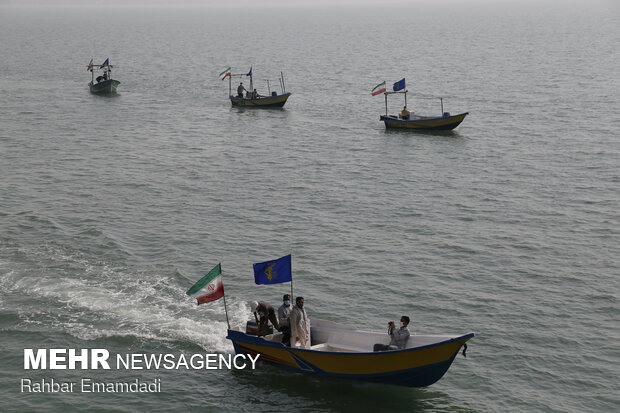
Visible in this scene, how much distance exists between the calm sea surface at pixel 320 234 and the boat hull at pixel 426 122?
3.87 feet

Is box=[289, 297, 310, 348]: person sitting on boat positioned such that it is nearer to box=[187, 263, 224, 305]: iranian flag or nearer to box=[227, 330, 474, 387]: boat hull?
box=[227, 330, 474, 387]: boat hull

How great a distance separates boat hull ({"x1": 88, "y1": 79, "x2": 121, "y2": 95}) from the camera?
80250mm

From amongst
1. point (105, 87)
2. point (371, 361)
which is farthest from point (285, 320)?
point (105, 87)

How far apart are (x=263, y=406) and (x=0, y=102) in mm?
61145

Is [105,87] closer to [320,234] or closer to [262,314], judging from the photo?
[320,234]

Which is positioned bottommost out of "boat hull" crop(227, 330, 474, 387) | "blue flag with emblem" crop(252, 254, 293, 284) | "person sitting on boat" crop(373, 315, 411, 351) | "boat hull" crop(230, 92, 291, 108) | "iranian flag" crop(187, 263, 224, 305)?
"boat hull" crop(227, 330, 474, 387)

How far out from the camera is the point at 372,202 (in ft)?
146

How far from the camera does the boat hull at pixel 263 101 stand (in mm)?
73250

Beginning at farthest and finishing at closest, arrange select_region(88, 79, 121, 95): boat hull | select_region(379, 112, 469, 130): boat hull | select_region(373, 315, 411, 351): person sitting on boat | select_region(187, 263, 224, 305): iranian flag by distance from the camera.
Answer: select_region(88, 79, 121, 95): boat hull, select_region(379, 112, 469, 130): boat hull, select_region(187, 263, 224, 305): iranian flag, select_region(373, 315, 411, 351): person sitting on boat

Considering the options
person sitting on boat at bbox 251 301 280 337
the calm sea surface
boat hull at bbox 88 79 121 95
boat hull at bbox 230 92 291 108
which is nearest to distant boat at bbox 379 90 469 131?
the calm sea surface

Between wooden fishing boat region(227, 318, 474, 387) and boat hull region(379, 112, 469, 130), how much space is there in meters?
37.8

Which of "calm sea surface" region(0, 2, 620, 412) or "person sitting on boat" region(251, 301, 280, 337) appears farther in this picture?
"person sitting on boat" region(251, 301, 280, 337)

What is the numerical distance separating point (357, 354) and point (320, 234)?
1532 centimetres

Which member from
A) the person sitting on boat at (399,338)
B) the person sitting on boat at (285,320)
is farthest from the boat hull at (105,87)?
the person sitting on boat at (399,338)
